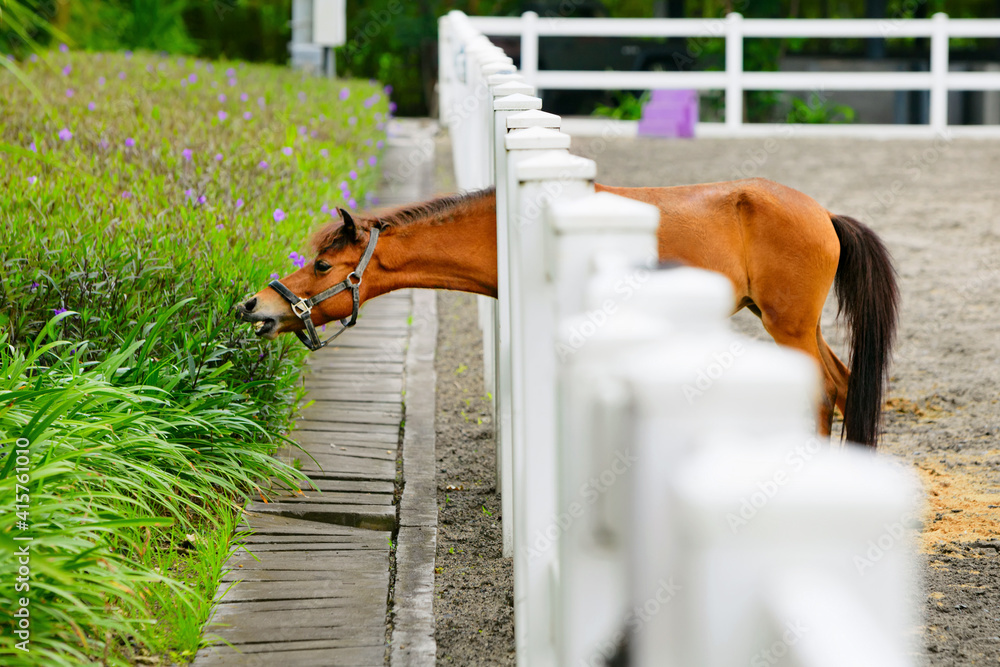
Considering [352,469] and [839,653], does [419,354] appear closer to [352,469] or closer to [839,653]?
[352,469]

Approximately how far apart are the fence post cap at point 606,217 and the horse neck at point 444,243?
217 centimetres

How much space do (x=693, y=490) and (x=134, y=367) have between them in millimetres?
3028

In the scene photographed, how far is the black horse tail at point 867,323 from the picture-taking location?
13.6 ft

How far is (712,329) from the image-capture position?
123cm

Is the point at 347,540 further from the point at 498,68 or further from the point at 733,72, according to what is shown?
the point at 733,72

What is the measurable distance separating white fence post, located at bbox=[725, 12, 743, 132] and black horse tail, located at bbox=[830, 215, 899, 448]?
34.4 ft

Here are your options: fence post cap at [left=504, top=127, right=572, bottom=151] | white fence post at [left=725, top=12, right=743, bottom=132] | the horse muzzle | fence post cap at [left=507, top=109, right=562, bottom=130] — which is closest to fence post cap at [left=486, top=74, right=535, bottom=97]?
fence post cap at [left=507, top=109, right=562, bottom=130]

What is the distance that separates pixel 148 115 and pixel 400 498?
4.89 metres

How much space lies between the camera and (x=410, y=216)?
12.5 ft

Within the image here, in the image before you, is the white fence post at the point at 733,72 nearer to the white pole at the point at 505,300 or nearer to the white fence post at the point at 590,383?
the white pole at the point at 505,300

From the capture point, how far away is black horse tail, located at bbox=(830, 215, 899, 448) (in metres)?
4.14

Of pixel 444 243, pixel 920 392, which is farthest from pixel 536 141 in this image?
pixel 920 392

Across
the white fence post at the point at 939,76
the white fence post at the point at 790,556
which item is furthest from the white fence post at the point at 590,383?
the white fence post at the point at 939,76

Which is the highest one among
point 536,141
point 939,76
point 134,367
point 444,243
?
point 939,76
